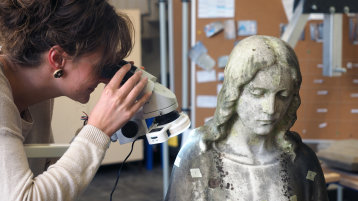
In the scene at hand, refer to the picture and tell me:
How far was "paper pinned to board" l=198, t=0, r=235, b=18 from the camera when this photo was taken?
A: 2754mm

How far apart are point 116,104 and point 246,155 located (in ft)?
1.52

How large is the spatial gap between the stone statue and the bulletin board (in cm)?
144

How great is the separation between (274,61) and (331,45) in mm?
1372

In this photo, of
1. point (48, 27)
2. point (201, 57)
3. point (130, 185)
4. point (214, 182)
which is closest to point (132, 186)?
point (130, 185)

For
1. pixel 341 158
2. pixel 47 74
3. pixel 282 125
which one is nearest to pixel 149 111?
pixel 47 74

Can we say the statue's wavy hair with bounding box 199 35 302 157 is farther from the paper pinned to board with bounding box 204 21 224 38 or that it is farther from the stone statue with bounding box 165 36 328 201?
the paper pinned to board with bounding box 204 21 224 38

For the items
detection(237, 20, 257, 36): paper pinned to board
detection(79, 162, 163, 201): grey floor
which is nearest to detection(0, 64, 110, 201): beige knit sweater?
detection(237, 20, 257, 36): paper pinned to board

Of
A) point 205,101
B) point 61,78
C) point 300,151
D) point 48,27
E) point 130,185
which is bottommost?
point 130,185

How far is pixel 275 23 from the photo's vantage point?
278 centimetres

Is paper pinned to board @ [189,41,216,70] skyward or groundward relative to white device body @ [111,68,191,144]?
groundward

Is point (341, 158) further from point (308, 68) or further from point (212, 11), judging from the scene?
point (212, 11)

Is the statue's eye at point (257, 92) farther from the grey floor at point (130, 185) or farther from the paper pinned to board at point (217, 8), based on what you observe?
the grey floor at point (130, 185)

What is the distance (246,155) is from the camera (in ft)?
4.45

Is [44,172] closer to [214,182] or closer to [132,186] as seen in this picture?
[214,182]
